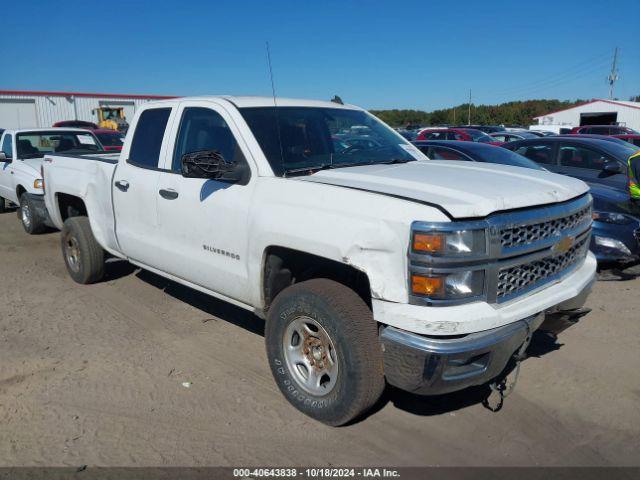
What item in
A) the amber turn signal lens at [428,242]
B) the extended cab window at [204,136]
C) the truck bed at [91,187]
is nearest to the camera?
the amber turn signal lens at [428,242]

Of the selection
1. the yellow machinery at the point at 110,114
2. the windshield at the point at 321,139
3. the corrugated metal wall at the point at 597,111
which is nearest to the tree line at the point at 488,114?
the corrugated metal wall at the point at 597,111

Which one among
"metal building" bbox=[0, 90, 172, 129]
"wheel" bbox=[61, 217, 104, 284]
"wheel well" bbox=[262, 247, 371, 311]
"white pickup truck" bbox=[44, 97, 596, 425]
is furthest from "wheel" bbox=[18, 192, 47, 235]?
"metal building" bbox=[0, 90, 172, 129]

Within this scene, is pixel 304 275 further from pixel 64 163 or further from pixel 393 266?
pixel 64 163

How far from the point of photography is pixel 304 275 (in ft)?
12.2

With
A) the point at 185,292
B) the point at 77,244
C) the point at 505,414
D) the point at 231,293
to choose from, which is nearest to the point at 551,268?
the point at 505,414


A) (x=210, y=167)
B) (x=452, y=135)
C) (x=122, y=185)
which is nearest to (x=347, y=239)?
(x=210, y=167)

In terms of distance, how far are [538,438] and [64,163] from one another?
17.3 ft

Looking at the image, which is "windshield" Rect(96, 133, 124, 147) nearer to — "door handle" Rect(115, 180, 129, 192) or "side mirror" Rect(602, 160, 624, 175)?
"door handle" Rect(115, 180, 129, 192)

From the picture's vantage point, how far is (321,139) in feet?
14.2

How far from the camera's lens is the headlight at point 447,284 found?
108 inches

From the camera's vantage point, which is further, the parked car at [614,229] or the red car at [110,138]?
the red car at [110,138]

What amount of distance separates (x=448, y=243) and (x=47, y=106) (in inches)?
1577

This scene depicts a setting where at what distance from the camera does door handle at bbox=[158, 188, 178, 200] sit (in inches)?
168

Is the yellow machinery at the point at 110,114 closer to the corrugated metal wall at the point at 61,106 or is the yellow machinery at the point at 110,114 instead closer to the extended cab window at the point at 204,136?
the corrugated metal wall at the point at 61,106
